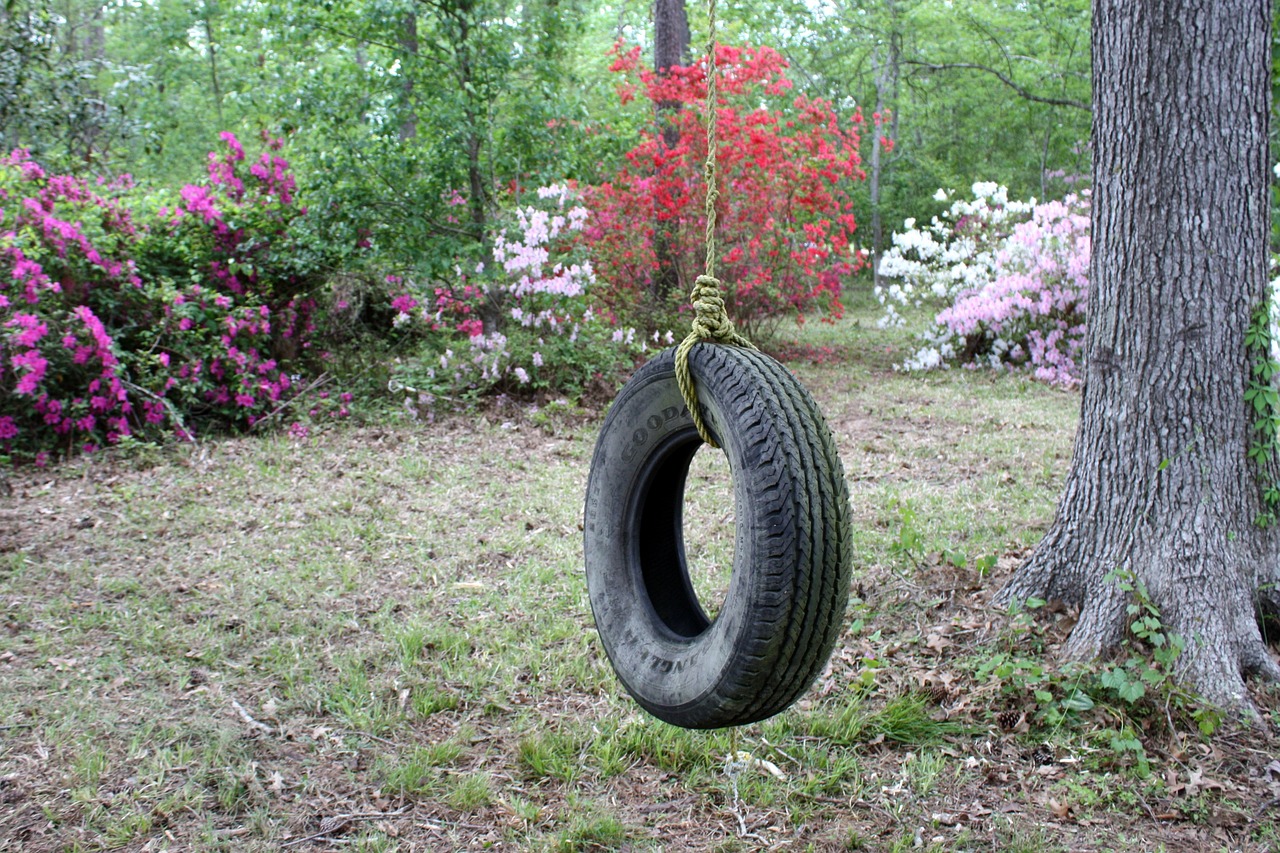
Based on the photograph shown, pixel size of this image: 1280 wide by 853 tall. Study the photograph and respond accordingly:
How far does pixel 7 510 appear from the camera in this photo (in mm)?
5234

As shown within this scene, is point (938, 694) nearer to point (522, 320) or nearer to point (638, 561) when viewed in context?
point (638, 561)

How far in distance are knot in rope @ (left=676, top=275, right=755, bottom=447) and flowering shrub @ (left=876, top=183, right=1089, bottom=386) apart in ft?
23.9

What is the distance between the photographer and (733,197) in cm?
971

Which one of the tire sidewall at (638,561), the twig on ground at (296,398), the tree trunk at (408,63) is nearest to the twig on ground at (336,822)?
the tire sidewall at (638,561)

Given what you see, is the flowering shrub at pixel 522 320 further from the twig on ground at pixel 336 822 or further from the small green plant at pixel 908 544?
the twig on ground at pixel 336 822

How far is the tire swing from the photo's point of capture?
1.85m

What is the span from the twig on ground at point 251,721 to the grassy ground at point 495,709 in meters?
0.03

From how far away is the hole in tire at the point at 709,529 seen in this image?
4.10m

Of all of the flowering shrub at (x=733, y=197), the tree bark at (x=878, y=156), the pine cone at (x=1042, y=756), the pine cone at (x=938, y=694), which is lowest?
the pine cone at (x=1042, y=756)

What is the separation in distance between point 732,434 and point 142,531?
13.4 feet

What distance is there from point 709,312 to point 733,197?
25.9 feet

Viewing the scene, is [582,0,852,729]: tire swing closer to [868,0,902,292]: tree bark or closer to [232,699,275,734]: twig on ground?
[232,699,275,734]: twig on ground

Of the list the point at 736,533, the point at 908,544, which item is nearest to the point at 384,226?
the point at 908,544

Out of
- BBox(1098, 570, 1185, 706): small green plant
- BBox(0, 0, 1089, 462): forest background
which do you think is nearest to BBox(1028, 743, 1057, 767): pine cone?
BBox(1098, 570, 1185, 706): small green plant
